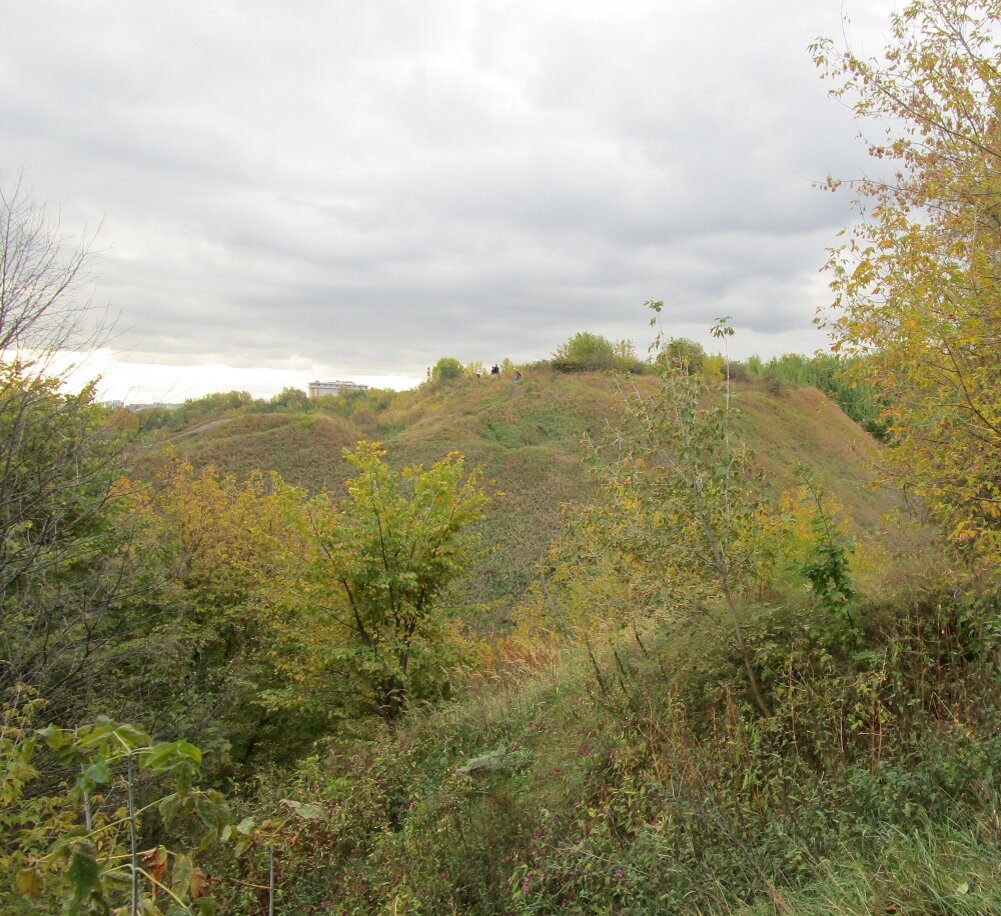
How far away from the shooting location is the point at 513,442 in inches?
1517

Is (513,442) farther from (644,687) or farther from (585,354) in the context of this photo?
(644,687)

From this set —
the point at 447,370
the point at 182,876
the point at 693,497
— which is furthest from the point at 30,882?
the point at 447,370

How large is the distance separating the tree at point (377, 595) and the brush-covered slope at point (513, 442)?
1176 cm

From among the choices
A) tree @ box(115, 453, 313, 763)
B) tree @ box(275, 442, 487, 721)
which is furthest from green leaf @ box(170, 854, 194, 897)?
tree @ box(275, 442, 487, 721)

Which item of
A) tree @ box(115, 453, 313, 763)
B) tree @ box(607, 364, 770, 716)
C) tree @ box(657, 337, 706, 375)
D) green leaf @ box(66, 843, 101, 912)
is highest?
tree @ box(657, 337, 706, 375)

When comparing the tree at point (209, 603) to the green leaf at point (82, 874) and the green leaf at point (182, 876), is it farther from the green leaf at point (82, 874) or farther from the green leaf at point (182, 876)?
the green leaf at point (82, 874)

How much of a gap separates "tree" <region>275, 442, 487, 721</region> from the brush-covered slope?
11.8 meters

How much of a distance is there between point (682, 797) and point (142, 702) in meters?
6.34

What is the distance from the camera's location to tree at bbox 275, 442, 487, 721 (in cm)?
983

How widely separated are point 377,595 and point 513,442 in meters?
28.6

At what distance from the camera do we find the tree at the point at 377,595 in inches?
387

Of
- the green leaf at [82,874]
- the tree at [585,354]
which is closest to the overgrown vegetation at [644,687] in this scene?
the green leaf at [82,874]

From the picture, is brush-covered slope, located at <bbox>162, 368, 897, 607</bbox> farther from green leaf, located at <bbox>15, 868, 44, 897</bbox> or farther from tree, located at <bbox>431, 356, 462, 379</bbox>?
green leaf, located at <bbox>15, 868, 44, 897</bbox>

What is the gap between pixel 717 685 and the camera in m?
5.46
